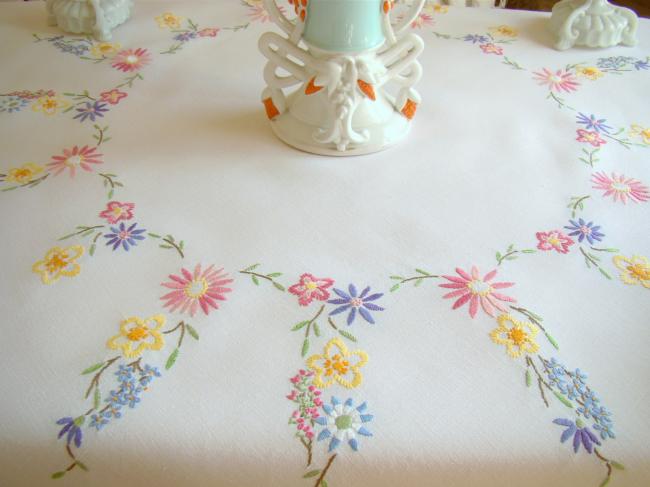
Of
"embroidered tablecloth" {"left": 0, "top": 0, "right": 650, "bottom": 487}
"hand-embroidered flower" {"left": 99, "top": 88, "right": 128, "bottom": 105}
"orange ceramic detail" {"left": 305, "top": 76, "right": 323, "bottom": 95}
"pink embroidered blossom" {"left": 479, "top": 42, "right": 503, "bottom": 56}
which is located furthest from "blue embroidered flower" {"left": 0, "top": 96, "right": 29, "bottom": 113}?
"pink embroidered blossom" {"left": 479, "top": 42, "right": 503, "bottom": 56}

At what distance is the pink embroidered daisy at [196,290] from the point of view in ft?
1.98

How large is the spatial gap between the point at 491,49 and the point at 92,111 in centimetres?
75

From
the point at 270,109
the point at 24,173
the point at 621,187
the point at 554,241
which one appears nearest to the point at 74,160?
the point at 24,173

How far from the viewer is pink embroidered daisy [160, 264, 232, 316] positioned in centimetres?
60

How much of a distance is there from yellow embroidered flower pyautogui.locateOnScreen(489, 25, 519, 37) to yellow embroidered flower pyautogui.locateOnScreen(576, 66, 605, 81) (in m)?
0.17

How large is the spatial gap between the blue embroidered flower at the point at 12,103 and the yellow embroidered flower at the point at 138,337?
527 millimetres

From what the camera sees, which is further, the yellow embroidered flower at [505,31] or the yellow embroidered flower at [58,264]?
the yellow embroidered flower at [505,31]

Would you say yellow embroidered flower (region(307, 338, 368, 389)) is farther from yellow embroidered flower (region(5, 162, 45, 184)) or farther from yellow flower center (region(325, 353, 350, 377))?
yellow embroidered flower (region(5, 162, 45, 184))

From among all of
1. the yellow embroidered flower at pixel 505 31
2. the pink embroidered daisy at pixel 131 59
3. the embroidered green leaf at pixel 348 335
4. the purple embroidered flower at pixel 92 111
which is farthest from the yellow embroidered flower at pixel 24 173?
the yellow embroidered flower at pixel 505 31

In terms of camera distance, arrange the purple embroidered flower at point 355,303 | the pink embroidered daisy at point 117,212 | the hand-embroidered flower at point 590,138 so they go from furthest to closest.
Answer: the hand-embroidered flower at point 590,138, the pink embroidered daisy at point 117,212, the purple embroidered flower at point 355,303

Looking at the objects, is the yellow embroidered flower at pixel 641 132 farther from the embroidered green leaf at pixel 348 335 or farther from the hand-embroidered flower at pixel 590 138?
the embroidered green leaf at pixel 348 335

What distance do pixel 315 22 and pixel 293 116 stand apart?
0.14m

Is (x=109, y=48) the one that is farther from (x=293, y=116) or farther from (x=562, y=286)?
(x=562, y=286)

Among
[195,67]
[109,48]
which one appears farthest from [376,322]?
[109,48]
